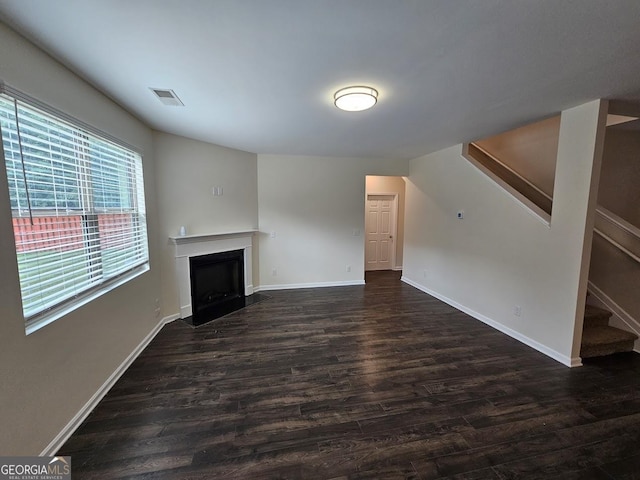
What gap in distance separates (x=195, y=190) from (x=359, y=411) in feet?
11.2

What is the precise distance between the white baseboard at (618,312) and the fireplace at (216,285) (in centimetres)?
475

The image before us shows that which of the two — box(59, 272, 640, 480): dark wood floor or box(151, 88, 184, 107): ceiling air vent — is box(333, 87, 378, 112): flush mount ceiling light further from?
box(59, 272, 640, 480): dark wood floor

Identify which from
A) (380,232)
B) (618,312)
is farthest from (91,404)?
(380,232)

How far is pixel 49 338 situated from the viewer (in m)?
1.59

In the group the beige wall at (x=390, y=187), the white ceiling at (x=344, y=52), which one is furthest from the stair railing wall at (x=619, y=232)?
the beige wall at (x=390, y=187)

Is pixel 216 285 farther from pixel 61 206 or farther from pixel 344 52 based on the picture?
pixel 344 52

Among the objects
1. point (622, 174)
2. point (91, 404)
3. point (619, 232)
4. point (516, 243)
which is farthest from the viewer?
point (622, 174)

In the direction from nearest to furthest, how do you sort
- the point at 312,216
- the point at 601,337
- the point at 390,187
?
the point at 601,337 < the point at 312,216 < the point at 390,187

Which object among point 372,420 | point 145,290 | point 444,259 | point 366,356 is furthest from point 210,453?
point 444,259

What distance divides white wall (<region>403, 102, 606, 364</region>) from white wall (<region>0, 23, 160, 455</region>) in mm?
4225

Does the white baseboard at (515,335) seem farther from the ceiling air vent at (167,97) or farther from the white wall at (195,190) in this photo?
the ceiling air vent at (167,97)

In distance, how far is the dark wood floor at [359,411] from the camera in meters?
1.54

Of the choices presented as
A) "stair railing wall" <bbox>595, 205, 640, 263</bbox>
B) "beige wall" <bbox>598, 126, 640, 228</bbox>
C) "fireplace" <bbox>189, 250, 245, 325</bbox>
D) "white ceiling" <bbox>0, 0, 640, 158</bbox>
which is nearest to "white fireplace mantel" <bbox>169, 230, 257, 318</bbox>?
"fireplace" <bbox>189, 250, 245, 325</bbox>

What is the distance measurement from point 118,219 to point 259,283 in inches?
109
